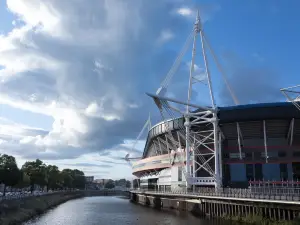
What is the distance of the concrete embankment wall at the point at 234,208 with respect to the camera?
143 ft

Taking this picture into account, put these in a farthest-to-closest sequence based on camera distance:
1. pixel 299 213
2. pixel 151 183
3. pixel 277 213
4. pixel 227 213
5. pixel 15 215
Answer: pixel 151 183 → pixel 227 213 → pixel 15 215 → pixel 277 213 → pixel 299 213

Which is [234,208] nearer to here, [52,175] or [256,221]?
[256,221]

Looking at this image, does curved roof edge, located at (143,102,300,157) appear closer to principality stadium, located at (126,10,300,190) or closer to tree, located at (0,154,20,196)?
principality stadium, located at (126,10,300,190)

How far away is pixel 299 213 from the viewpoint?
1619 inches

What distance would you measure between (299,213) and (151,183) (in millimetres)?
94345

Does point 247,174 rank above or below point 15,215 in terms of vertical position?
above

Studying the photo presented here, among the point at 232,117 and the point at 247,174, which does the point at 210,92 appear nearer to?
the point at 232,117

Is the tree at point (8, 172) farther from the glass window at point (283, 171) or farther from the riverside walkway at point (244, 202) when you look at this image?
the glass window at point (283, 171)

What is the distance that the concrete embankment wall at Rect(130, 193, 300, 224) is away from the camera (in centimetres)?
4344

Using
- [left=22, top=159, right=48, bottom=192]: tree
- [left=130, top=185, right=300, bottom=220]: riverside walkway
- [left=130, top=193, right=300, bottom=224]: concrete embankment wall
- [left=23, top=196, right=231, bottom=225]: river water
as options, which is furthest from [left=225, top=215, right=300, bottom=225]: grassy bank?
[left=22, top=159, right=48, bottom=192]: tree

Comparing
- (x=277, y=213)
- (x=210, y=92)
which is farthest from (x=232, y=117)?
(x=277, y=213)

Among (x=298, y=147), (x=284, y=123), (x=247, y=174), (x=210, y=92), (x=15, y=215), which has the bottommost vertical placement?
(x=15, y=215)

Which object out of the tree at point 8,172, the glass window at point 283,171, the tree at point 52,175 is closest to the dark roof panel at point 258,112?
the glass window at point 283,171

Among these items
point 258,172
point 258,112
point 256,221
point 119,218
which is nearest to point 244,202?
point 256,221
